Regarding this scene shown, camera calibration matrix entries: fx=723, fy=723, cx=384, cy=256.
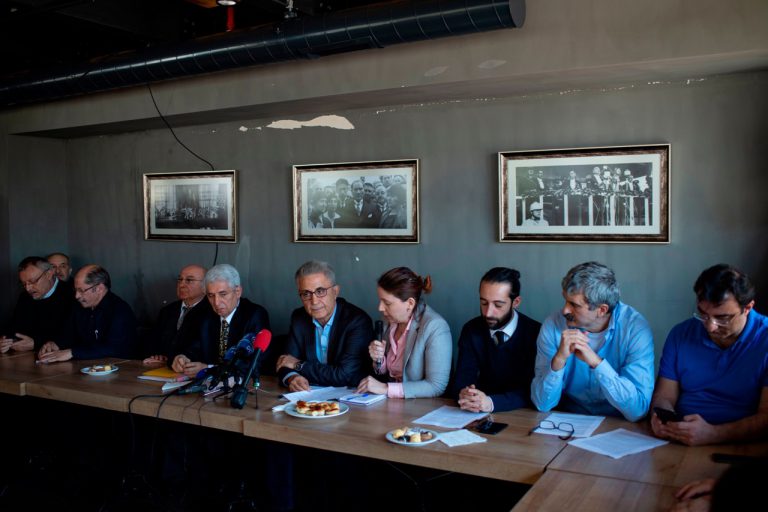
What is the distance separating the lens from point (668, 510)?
7.48 ft

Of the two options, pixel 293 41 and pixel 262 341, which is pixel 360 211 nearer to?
pixel 293 41

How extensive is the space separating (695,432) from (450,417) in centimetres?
105

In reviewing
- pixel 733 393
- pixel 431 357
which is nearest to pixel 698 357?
pixel 733 393

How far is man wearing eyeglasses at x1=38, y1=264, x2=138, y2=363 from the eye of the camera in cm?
528

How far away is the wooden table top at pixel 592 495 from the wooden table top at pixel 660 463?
2.3 inches

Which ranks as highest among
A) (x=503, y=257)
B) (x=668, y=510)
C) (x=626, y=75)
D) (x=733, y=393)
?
(x=626, y=75)

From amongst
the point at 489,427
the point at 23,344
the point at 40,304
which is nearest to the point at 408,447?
the point at 489,427

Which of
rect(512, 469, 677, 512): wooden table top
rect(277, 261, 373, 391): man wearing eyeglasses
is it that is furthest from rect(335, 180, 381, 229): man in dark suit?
rect(512, 469, 677, 512): wooden table top

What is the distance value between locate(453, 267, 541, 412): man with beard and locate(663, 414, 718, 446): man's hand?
0.85 metres

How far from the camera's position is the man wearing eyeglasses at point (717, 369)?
2842mm

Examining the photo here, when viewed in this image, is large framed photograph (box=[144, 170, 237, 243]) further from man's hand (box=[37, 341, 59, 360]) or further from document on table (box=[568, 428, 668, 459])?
document on table (box=[568, 428, 668, 459])

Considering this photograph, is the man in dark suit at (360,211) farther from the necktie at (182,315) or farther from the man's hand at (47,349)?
the man's hand at (47,349)

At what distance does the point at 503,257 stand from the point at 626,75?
1377 millimetres

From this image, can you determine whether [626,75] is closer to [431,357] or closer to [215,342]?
[431,357]
